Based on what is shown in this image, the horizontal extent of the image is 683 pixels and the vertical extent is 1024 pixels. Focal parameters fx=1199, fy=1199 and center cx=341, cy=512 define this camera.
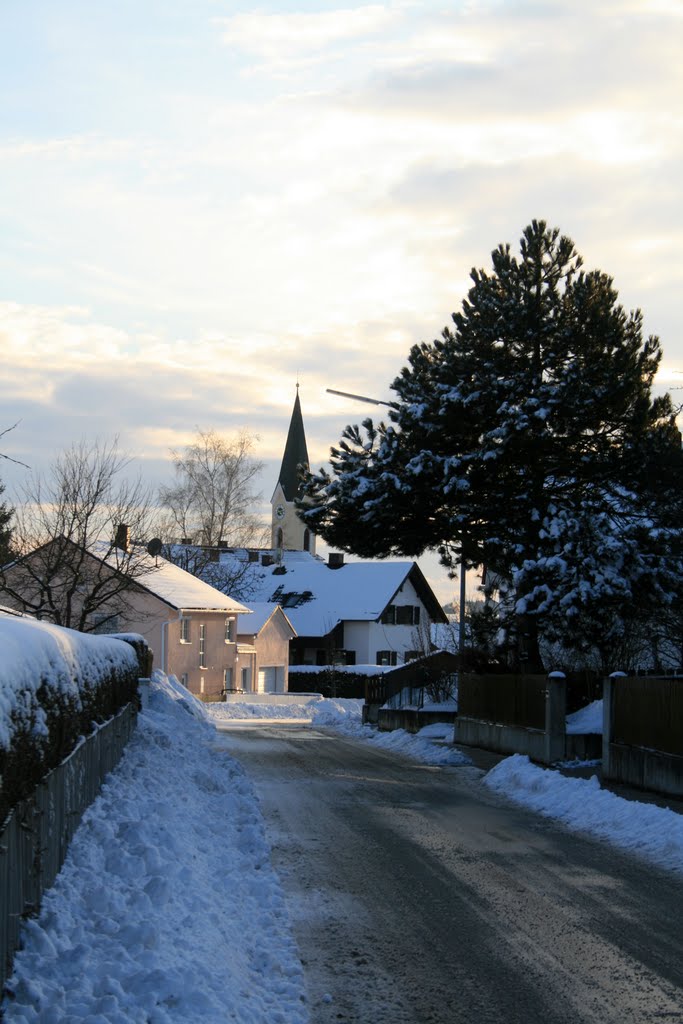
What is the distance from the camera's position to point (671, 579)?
2469cm

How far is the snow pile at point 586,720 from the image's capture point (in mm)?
22859

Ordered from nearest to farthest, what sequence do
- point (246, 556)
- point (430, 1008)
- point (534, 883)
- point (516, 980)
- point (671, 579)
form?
point (430, 1008) → point (516, 980) → point (534, 883) → point (671, 579) → point (246, 556)

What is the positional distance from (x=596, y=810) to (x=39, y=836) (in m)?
10.3

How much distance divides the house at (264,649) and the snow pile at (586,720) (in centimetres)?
4423

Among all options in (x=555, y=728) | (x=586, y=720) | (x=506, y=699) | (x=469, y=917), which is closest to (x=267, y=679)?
(x=506, y=699)

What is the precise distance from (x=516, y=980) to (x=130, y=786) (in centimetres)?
545

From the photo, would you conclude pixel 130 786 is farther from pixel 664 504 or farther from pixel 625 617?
pixel 625 617

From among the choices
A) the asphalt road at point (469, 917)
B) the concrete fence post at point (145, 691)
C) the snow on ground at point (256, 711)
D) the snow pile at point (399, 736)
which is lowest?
the snow on ground at point (256, 711)

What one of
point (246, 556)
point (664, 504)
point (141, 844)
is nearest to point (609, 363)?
point (664, 504)

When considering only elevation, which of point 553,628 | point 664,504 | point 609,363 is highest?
point 609,363

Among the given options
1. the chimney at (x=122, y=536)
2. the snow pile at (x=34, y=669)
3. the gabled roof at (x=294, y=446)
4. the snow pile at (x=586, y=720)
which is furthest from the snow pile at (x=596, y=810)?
the gabled roof at (x=294, y=446)

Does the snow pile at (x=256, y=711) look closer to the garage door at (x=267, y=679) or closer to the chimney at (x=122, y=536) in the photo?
the chimney at (x=122, y=536)

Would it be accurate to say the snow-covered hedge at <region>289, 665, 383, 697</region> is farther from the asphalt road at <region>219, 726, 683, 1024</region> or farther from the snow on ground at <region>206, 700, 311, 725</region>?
the asphalt road at <region>219, 726, 683, 1024</region>

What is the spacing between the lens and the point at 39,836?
664 cm
